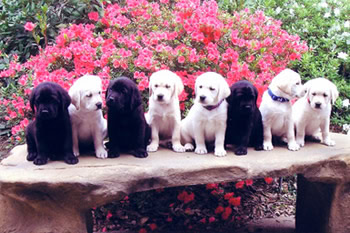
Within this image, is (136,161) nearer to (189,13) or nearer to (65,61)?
(65,61)

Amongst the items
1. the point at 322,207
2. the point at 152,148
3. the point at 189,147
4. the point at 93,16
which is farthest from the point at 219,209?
the point at 93,16

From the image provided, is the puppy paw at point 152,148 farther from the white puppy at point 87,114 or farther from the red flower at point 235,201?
the red flower at point 235,201

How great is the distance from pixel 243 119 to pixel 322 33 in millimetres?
3360

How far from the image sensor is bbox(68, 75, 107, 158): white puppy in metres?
2.88

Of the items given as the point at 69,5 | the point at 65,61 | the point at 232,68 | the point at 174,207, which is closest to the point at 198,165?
the point at 232,68

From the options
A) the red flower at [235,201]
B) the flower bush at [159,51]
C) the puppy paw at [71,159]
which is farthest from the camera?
the red flower at [235,201]

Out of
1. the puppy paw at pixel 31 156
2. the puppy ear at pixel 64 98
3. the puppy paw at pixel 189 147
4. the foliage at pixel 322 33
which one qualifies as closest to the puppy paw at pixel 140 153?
the puppy paw at pixel 189 147

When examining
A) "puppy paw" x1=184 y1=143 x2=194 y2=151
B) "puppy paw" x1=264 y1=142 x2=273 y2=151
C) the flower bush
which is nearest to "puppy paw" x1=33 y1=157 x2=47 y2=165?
the flower bush

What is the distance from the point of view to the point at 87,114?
9.99 ft

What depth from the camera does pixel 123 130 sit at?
10.2 feet

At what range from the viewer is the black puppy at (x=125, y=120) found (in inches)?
115

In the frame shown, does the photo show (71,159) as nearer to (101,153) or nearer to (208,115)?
(101,153)

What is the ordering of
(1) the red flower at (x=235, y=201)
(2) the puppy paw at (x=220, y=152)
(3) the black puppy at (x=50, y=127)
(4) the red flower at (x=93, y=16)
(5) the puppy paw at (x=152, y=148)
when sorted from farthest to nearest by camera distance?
(4) the red flower at (x=93, y=16), (1) the red flower at (x=235, y=201), (5) the puppy paw at (x=152, y=148), (2) the puppy paw at (x=220, y=152), (3) the black puppy at (x=50, y=127)

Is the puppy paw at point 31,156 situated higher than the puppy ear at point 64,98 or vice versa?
the puppy ear at point 64,98
